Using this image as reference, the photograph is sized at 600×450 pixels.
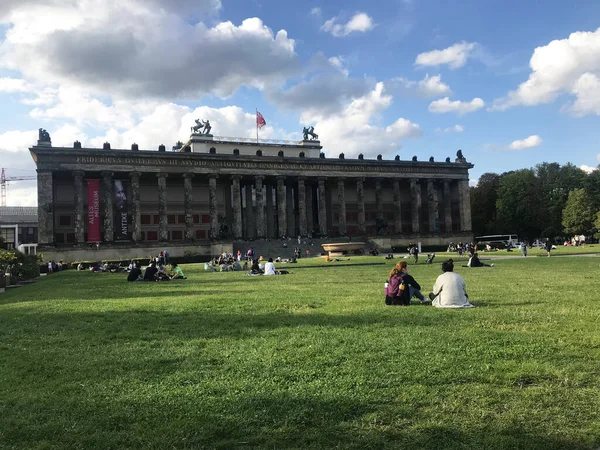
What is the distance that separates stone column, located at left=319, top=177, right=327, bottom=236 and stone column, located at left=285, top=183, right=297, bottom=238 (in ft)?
16.7

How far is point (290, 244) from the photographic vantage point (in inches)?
2881

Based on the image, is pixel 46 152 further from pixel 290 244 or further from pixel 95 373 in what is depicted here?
pixel 95 373

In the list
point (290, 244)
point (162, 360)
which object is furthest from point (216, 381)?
point (290, 244)

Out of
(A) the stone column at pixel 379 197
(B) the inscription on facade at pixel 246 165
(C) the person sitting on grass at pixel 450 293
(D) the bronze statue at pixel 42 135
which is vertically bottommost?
(C) the person sitting on grass at pixel 450 293

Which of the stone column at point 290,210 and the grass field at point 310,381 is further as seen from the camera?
the stone column at point 290,210

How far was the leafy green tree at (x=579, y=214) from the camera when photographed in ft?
287

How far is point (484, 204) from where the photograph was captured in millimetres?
106562

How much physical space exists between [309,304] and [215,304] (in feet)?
9.55

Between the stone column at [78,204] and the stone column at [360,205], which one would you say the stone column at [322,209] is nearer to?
the stone column at [360,205]

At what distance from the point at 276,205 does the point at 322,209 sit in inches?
330

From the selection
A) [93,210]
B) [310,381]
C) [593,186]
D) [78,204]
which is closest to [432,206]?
[593,186]

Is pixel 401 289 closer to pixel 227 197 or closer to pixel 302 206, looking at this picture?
pixel 302 206

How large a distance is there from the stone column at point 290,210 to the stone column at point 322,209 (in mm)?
5098

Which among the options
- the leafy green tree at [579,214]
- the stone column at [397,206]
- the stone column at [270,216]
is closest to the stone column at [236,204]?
the stone column at [270,216]
